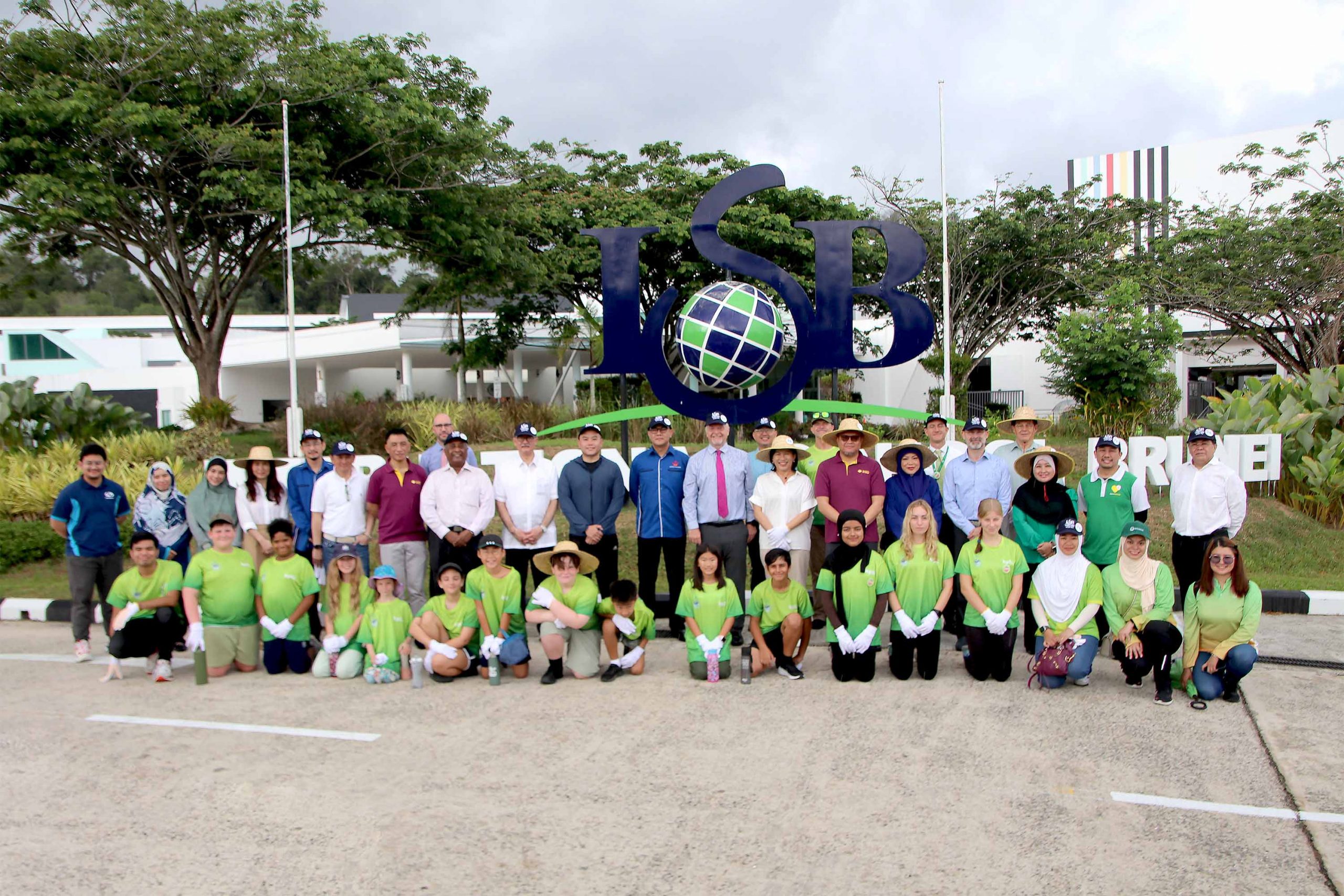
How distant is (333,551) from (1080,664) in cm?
513

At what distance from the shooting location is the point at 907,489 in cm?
704

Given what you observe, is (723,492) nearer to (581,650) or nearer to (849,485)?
(849,485)

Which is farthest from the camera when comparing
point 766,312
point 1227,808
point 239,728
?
point 766,312

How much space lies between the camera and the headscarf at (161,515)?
7.36 meters

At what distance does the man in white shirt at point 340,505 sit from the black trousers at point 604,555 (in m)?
1.56

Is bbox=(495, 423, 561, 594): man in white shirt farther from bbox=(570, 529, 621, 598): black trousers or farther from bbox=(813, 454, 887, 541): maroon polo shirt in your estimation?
bbox=(813, 454, 887, 541): maroon polo shirt

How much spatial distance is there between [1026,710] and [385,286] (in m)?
78.8

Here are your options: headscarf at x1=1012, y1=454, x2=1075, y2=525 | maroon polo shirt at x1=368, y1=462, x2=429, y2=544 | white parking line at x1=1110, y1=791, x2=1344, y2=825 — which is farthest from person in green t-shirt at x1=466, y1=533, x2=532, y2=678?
white parking line at x1=1110, y1=791, x2=1344, y2=825

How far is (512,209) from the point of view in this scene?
64.8 feet

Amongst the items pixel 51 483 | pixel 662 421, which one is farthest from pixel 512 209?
pixel 662 421

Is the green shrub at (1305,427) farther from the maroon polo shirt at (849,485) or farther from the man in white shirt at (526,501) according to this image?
the man in white shirt at (526,501)

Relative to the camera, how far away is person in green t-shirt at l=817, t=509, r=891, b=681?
19.9 feet

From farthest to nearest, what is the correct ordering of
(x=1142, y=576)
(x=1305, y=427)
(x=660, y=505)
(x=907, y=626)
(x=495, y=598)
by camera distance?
(x=1305, y=427) < (x=660, y=505) < (x=495, y=598) < (x=907, y=626) < (x=1142, y=576)

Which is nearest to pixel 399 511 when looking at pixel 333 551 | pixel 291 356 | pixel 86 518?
pixel 333 551
